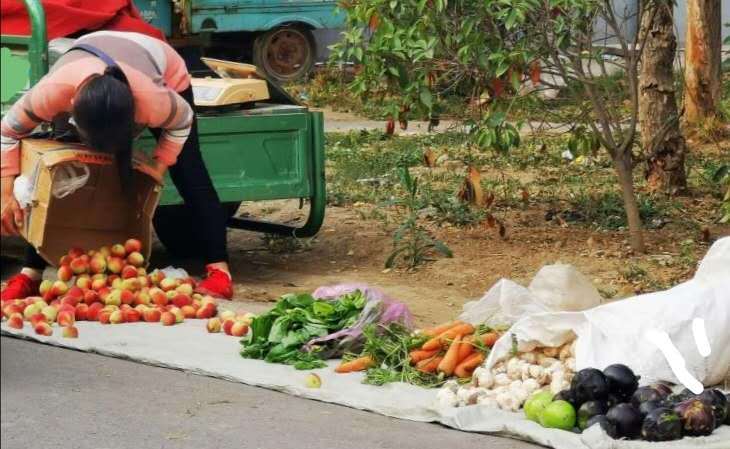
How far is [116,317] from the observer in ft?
19.2

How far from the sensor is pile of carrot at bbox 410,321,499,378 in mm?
5074

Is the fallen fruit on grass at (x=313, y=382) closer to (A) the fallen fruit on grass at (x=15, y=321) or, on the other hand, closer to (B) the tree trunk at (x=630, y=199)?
(A) the fallen fruit on grass at (x=15, y=321)

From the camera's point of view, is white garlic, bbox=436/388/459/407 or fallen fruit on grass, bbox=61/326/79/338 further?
fallen fruit on grass, bbox=61/326/79/338

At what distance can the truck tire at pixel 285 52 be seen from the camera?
18.5 metres

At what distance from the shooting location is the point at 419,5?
6.66m

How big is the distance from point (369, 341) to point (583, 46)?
306 cm

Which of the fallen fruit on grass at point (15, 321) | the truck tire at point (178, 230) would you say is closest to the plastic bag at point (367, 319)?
the fallen fruit on grass at point (15, 321)

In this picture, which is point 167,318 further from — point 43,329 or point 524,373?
point 524,373

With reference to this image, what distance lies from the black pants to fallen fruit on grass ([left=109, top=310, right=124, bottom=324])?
0.54 meters

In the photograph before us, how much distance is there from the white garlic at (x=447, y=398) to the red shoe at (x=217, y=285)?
2.05 m

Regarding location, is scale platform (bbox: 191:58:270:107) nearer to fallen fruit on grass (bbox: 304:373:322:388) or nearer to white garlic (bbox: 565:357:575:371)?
fallen fruit on grass (bbox: 304:373:322:388)

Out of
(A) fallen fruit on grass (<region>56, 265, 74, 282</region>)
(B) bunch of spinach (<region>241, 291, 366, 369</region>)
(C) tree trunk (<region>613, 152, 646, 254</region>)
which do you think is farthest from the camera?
(C) tree trunk (<region>613, 152, 646, 254</region>)

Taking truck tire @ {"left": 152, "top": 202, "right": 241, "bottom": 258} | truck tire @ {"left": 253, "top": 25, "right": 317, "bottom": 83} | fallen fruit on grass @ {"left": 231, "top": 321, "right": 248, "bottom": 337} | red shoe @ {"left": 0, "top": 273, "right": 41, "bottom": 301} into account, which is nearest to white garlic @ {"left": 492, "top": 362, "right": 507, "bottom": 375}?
fallen fruit on grass @ {"left": 231, "top": 321, "right": 248, "bottom": 337}

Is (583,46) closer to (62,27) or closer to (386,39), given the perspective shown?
(386,39)
